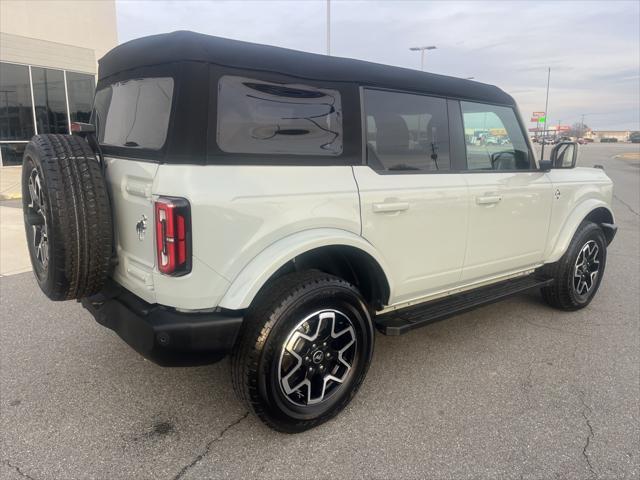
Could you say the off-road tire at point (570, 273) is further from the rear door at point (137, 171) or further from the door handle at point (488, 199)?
the rear door at point (137, 171)

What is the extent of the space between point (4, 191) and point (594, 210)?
13.3m

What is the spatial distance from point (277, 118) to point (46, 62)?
1755cm

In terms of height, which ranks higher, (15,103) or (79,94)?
(79,94)

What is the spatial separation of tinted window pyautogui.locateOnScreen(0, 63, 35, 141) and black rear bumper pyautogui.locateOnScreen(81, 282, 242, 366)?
16.5 metres

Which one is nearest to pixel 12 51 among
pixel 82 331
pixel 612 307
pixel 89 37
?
pixel 89 37

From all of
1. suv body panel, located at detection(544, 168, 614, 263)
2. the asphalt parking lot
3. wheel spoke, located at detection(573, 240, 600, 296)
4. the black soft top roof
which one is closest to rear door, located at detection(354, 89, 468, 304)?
the black soft top roof

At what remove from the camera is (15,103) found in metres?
15.9

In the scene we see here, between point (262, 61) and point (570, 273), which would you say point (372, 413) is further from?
point (570, 273)

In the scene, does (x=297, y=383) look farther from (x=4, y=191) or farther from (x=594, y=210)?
(x=4, y=191)

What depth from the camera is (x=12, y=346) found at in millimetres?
3693

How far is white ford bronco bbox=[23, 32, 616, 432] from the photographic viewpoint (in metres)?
2.31

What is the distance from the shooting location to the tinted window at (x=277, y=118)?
2.41 metres

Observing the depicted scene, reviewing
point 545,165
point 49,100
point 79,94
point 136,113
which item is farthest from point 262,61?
point 79,94

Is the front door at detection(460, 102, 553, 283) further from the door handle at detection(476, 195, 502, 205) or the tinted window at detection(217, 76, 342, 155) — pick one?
the tinted window at detection(217, 76, 342, 155)
